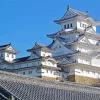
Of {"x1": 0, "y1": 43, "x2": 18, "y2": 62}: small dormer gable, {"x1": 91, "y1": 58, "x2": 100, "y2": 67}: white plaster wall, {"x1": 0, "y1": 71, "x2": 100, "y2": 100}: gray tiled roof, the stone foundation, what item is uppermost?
{"x1": 0, "y1": 43, "x2": 18, "y2": 62}: small dormer gable

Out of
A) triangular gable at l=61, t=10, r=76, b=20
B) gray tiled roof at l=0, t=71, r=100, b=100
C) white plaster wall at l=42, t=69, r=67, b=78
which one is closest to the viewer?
gray tiled roof at l=0, t=71, r=100, b=100

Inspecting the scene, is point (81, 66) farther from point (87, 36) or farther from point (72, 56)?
point (87, 36)

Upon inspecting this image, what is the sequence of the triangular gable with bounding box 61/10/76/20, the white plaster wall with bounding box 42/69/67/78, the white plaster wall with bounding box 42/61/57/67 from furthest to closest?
1. the triangular gable with bounding box 61/10/76/20
2. the white plaster wall with bounding box 42/61/57/67
3. the white plaster wall with bounding box 42/69/67/78

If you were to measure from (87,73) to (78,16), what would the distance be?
391 inches

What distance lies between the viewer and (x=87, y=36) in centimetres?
5588

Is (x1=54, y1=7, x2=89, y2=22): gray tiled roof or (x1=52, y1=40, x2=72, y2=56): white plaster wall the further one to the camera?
(x1=54, y1=7, x2=89, y2=22): gray tiled roof

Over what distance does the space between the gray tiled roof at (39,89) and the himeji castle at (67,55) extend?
28.7 m

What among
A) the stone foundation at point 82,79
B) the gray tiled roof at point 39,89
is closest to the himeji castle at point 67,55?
the stone foundation at point 82,79

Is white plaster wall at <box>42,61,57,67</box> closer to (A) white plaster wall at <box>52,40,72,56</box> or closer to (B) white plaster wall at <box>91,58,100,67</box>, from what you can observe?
(A) white plaster wall at <box>52,40,72,56</box>

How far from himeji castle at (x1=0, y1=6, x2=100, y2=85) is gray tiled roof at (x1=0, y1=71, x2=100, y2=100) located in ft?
94.1

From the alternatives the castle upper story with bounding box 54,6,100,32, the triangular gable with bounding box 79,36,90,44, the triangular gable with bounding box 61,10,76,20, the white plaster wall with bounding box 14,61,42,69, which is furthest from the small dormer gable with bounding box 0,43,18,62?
the triangular gable with bounding box 61,10,76,20

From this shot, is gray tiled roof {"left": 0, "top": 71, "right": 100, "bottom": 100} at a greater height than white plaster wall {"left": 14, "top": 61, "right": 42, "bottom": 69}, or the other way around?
white plaster wall {"left": 14, "top": 61, "right": 42, "bottom": 69}

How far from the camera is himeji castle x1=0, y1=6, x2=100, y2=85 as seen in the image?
161 ft

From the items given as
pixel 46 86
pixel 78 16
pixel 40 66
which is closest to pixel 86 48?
pixel 78 16
